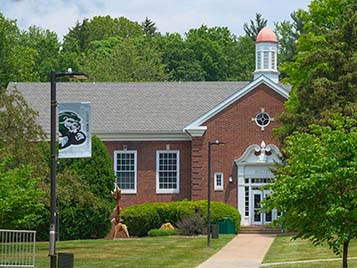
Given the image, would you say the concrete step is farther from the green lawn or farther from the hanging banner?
the hanging banner

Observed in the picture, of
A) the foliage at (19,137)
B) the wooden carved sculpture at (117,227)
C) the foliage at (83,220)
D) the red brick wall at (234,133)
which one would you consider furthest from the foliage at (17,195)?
the red brick wall at (234,133)

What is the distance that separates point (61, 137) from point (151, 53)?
70.4m

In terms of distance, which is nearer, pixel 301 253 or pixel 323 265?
pixel 323 265

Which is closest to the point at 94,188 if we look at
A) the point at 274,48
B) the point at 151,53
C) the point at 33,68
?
the point at 274,48

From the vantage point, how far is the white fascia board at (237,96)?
55500mm

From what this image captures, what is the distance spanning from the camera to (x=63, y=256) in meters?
26.1

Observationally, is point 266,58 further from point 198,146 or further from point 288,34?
point 288,34

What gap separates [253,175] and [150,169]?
5.66 meters

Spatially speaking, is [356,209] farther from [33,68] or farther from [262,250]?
[33,68]

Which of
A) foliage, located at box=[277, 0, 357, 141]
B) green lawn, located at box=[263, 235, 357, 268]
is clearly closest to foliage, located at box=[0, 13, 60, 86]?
foliage, located at box=[277, 0, 357, 141]

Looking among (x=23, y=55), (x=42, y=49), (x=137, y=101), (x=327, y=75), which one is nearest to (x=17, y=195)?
(x=327, y=75)

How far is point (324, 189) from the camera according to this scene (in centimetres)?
2506

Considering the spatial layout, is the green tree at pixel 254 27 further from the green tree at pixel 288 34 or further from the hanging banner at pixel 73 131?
the hanging banner at pixel 73 131

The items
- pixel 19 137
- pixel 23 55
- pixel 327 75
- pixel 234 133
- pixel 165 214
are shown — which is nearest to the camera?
pixel 19 137
